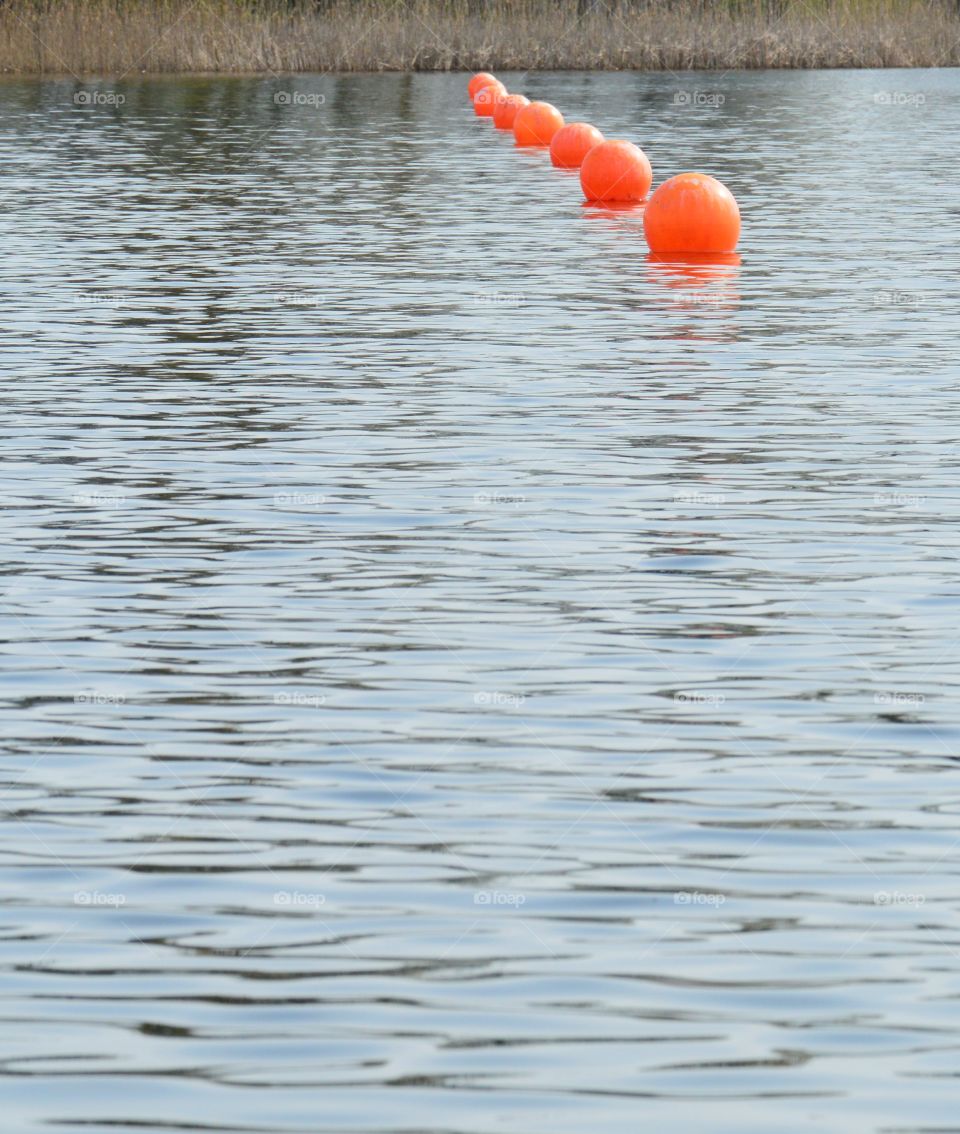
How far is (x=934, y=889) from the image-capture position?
5.95m

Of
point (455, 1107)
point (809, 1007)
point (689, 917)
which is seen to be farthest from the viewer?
point (689, 917)

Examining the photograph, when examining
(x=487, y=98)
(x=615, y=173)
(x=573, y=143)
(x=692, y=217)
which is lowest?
(x=487, y=98)

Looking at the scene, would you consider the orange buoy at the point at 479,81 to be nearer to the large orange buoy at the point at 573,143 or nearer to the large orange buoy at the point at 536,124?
the large orange buoy at the point at 536,124

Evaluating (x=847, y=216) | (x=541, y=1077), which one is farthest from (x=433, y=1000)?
(x=847, y=216)

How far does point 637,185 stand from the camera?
1057 inches

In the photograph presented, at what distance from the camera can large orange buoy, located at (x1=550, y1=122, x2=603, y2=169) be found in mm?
31312

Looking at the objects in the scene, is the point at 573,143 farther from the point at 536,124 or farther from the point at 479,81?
the point at 479,81

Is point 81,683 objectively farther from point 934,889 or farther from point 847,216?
point 847,216

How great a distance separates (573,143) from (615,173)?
4996mm

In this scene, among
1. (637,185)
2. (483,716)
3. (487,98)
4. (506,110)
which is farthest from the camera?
(487,98)

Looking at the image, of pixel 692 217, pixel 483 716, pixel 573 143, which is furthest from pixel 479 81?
pixel 483 716

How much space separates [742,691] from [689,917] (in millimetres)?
2016

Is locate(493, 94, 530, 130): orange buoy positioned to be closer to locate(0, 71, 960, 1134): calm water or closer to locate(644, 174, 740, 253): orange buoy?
locate(644, 174, 740, 253): orange buoy

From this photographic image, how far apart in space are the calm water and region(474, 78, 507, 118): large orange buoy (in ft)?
84.4
